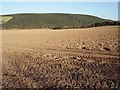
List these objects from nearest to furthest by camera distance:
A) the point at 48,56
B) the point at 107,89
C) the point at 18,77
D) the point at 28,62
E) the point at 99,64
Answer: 1. the point at 107,89
2. the point at 18,77
3. the point at 99,64
4. the point at 28,62
5. the point at 48,56

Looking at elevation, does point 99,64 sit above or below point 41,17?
below

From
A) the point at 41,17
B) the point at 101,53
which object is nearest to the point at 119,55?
the point at 101,53

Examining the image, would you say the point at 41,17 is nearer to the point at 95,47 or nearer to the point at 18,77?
the point at 95,47

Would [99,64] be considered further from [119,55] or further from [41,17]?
[41,17]

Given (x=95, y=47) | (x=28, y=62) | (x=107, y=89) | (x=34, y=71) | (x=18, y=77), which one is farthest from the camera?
(x=95, y=47)

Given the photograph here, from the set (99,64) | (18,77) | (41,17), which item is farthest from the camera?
(41,17)

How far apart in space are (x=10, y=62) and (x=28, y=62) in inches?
31.9

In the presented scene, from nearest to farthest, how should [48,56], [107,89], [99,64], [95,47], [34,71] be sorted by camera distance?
[107,89]
[34,71]
[99,64]
[48,56]
[95,47]

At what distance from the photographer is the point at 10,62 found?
406 inches

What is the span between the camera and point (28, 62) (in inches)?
396

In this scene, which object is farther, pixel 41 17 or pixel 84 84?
pixel 41 17

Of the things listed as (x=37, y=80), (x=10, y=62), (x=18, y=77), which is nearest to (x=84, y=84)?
(x=37, y=80)

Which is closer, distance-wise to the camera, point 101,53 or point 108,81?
point 108,81

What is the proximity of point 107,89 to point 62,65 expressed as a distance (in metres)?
2.86
